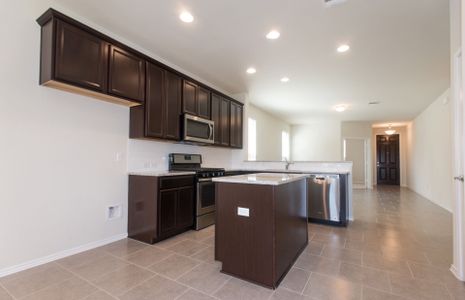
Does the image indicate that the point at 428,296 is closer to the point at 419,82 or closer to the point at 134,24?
the point at 134,24

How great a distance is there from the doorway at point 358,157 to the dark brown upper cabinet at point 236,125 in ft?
18.8

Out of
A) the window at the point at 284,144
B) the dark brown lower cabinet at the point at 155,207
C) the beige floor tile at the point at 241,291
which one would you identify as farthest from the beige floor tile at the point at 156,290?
the window at the point at 284,144

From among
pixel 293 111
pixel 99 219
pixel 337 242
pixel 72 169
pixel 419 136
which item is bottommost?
pixel 337 242

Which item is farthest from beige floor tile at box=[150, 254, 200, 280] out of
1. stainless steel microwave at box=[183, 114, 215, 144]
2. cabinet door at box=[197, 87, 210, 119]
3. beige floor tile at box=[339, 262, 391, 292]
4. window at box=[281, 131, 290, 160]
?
window at box=[281, 131, 290, 160]

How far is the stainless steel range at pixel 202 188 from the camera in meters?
3.65

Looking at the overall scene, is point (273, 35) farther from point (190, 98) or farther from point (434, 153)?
point (434, 153)

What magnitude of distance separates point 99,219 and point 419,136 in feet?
30.9

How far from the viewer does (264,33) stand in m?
2.95

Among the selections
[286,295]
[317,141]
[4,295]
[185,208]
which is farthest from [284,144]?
[4,295]

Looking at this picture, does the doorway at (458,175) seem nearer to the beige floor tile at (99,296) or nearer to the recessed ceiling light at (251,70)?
the recessed ceiling light at (251,70)

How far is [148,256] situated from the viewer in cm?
260

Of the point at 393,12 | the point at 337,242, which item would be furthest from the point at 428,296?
the point at 393,12

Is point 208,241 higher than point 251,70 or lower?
lower

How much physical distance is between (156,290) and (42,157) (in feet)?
5.95
